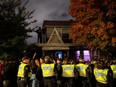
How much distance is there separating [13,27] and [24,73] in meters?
13.1

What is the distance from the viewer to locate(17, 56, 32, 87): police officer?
13742 millimetres

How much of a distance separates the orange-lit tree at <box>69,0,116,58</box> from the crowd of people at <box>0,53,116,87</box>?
13091 millimetres

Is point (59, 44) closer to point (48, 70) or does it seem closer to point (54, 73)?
point (54, 73)

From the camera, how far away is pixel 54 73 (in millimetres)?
14578

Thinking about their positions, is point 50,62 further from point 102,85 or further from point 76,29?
point 76,29

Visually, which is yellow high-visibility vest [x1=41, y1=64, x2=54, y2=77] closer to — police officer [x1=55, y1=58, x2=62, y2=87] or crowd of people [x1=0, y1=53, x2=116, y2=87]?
crowd of people [x1=0, y1=53, x2=116, y2=87]

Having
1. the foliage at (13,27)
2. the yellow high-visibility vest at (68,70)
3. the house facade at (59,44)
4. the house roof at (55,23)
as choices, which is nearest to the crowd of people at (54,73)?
the yellow high-visibility vest at (68,70)

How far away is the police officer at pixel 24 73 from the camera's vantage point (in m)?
13.7

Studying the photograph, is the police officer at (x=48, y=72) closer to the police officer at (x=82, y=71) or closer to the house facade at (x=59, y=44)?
the police officer at (x=82, y=71)

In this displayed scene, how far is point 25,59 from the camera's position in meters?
14.1

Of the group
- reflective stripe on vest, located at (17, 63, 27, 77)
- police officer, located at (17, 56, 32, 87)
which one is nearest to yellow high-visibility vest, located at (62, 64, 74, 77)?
police officer, located at (17, 56, 32, 87)

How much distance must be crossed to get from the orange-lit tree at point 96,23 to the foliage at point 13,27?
6136mm

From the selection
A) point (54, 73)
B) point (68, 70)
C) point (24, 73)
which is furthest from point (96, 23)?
point (24, 73)

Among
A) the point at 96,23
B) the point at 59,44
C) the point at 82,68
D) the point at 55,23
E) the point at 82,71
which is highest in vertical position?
the point at 55,23
